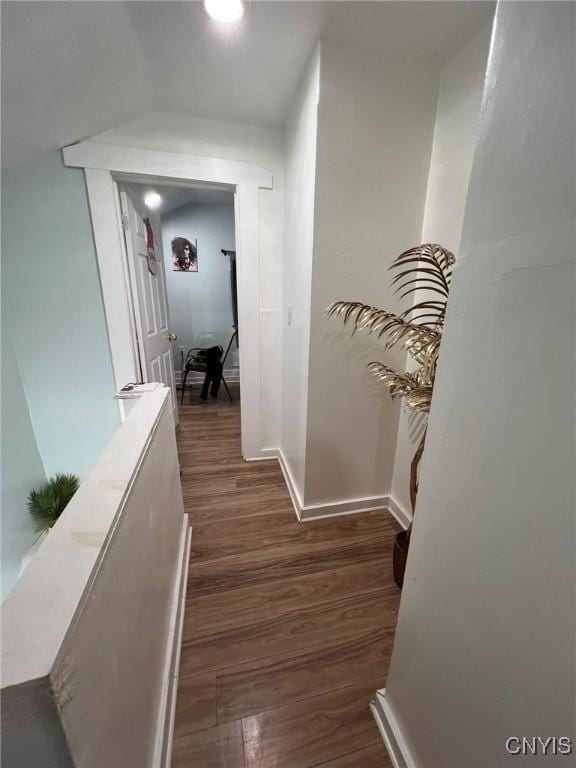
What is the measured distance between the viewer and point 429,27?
1.15 m

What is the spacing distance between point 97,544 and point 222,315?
13.8 feet

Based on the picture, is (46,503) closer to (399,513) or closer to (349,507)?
(349,507)

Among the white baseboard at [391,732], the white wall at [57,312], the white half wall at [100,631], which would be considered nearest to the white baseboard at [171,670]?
the white half wall at [100,631]

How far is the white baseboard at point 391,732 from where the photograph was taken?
84 cm

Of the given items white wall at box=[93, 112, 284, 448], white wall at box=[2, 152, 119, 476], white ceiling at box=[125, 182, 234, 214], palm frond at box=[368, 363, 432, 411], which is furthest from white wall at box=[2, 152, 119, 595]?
palm frond at box=[368, 363, 432, 411]

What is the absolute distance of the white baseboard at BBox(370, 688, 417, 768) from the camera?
0.84 meters

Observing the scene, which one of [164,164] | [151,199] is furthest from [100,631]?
[151,199]

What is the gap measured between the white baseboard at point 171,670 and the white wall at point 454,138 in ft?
6.59

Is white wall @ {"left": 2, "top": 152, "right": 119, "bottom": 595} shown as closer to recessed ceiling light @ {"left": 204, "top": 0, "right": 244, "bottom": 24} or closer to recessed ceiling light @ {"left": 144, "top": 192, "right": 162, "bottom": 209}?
recessed ceiling light @ {"left": 144, "top": 192, "right": 162, "bottom": 209}

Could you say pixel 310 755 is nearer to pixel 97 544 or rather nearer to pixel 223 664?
pixel 223 664

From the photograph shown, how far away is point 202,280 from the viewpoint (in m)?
4.23

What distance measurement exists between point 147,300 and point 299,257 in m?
1.40

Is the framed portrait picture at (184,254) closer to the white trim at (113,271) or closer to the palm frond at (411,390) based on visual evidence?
the white trim at (113,271)

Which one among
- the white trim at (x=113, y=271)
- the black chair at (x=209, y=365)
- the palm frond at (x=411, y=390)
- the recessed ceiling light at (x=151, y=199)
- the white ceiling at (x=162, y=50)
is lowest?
the black chair at (x=209, y=365)
